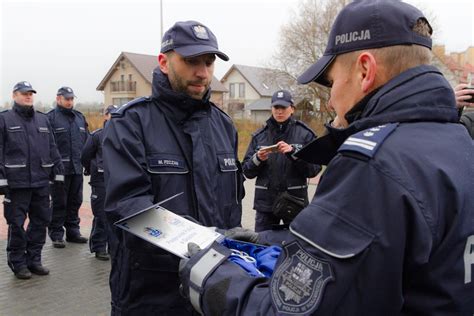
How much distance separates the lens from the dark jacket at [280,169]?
5.05 m

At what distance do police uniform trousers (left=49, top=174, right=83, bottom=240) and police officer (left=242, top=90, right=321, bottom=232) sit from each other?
3498 millimetres

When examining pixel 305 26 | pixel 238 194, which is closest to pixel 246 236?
pixel 238 194

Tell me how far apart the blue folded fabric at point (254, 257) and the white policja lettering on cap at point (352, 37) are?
847mm

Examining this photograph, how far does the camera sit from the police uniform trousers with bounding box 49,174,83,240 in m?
7.01

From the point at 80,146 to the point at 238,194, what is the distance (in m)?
5.36

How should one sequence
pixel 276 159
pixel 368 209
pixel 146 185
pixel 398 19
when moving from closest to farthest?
pixel 368 209, pixel 398 19, pixel 146 185, pixel 276 159

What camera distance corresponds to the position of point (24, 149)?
5836mm

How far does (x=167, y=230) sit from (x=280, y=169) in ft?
10.6

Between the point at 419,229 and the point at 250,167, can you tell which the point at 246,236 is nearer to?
the point at 419,229

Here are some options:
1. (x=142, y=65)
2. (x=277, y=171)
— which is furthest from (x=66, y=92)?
(x=142, y=65)

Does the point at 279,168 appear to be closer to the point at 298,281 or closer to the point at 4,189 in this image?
the point at 4,189

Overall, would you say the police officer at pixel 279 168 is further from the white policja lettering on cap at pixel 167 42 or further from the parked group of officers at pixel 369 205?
the parked group of officers at pixel 369 205

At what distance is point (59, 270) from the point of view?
586 cm

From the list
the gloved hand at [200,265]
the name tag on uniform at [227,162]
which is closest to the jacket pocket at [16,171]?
the name tag on uniform at [227,162]
